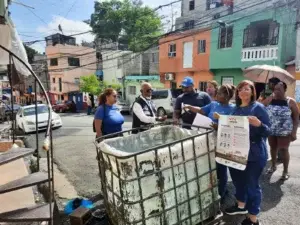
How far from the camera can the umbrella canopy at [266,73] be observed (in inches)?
193

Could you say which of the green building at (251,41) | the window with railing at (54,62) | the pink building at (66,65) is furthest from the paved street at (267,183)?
the window with railing at (54,62)

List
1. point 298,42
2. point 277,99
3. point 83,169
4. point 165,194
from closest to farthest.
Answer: point 165,194
point 277,99
point 83,169
point 298,42

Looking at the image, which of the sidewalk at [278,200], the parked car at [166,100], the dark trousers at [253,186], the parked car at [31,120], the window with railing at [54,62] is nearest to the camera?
the dark trousers at [253,186]

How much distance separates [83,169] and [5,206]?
2.23 m

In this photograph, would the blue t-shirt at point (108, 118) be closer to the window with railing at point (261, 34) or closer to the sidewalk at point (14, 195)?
the sidewalk at point (14, 195)

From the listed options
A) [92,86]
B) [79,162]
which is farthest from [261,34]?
[92,86]

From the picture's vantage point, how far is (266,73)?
5.36 meters

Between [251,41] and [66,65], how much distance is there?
23.6 m

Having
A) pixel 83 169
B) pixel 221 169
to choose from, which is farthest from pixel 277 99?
pixel 83 169

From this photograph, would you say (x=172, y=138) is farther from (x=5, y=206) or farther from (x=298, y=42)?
(x=298, y=42)

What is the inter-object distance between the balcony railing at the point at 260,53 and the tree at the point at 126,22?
68.8 ft

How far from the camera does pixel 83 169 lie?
5430 mm

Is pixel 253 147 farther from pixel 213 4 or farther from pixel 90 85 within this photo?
pixel 213 4

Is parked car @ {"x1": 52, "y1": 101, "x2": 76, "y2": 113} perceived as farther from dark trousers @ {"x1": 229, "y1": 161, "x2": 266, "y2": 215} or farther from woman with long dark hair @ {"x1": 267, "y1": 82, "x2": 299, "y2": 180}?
dark trousers @ {"x1": 229, "y1": 161, "x2": 266, "y2": 215}
